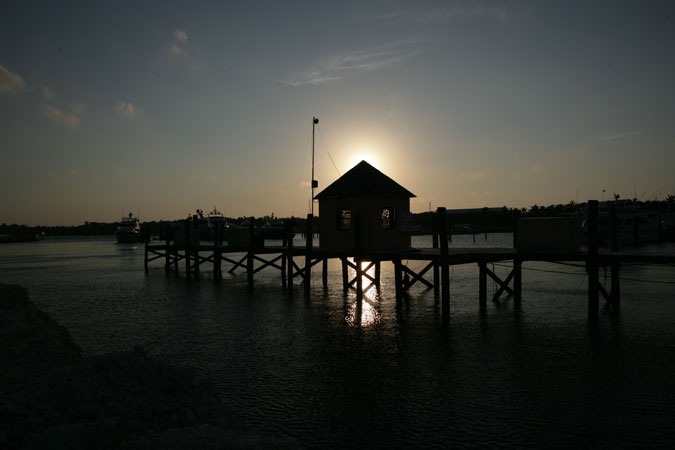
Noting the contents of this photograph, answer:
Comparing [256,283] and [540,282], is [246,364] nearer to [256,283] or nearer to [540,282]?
[256,283]

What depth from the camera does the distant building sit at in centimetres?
1972

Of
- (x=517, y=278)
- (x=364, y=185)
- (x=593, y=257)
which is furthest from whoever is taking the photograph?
(x=517, y=278)

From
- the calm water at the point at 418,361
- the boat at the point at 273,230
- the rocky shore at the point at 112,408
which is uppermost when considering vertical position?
the boat at the point at 273,230

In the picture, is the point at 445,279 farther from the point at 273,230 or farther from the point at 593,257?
the point at 273,230

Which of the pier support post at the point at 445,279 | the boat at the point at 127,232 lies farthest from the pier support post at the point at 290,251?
the boat at the point at 127,232

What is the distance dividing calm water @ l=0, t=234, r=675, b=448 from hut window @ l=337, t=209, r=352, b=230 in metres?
3.26

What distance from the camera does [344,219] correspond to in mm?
21188

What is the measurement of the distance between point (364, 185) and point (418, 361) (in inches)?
409

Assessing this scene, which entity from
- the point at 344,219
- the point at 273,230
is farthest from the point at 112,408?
the point at 273,230

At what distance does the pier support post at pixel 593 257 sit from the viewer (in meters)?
14.6

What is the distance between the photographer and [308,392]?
893 cm

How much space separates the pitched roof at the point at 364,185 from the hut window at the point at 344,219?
2.98 feet

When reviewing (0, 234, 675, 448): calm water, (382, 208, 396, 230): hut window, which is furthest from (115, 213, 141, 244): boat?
(382, 208, 396, 230): hut window

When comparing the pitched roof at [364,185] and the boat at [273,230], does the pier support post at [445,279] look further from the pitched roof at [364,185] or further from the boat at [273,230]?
the boat at [273,230]
